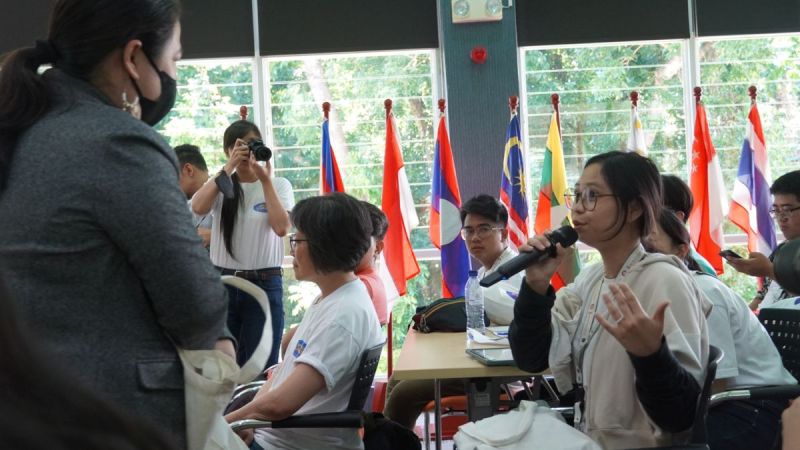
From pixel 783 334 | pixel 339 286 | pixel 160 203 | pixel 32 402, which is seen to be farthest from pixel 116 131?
pixel 783 334

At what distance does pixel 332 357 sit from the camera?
228cm

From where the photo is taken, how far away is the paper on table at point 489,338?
3.02 m

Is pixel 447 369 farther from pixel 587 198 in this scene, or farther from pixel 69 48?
pixel 69 48

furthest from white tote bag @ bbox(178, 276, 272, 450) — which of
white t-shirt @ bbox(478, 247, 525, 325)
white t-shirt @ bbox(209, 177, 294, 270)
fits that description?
white t-shirt @ bbox(209, 177, 294, 270)

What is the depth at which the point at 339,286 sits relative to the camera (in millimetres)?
2488

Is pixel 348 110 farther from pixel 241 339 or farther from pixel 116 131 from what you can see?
pixel 116 131

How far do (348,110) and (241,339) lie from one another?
2400 millimetres

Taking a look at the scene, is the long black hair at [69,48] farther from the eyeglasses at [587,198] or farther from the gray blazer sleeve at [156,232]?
the eyeglasses at [587,198]

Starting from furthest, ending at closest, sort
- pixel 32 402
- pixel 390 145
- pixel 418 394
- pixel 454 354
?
pixel 390 145 < pixel 418 394 < pixel 454 354 < pixel 32 402

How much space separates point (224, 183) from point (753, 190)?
3380 mm

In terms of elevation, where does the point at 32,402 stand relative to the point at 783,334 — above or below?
above

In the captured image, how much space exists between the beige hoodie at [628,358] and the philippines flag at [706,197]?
3585mm

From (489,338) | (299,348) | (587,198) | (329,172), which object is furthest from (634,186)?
(329,172)

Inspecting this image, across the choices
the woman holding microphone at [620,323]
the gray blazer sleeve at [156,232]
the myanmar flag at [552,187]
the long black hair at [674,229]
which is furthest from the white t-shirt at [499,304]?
the gray blazer sleeve at [156,232]
